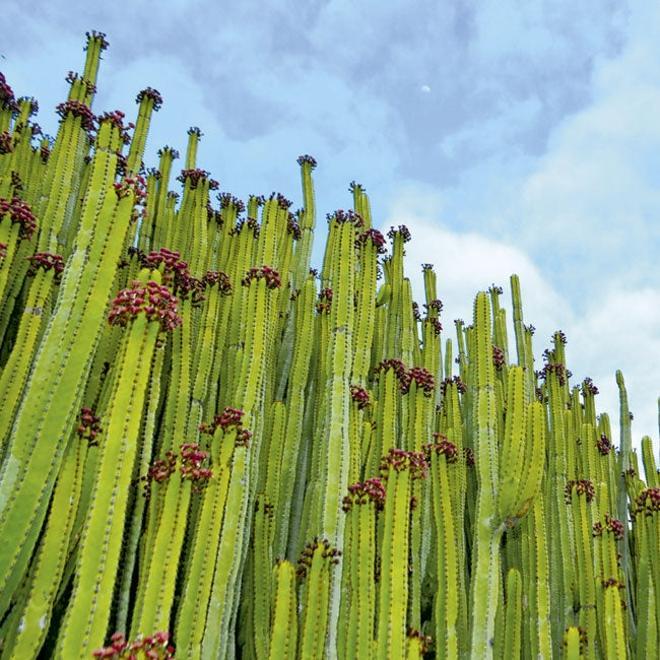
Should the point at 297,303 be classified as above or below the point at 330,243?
below

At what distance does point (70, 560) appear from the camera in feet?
11.2

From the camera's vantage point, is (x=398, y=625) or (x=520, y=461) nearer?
(x=398, y=625)

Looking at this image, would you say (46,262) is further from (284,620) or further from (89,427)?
(284,620)

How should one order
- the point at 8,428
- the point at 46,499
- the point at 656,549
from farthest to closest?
the point at 656,549
the point at 8,428
the point at 46,499

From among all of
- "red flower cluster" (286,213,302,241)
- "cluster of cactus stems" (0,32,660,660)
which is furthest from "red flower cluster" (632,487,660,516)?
"red flower cluster" (286,213,302,241)

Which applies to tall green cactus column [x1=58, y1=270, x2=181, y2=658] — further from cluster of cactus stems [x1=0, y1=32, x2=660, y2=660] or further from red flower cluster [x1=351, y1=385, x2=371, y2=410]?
red flower cluster [x1=351, y1=385, x2=371, y2=410]

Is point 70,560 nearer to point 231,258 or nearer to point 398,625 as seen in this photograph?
point 398,625

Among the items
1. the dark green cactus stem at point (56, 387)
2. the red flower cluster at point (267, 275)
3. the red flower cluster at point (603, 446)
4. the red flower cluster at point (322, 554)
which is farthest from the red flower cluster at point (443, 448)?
the red flower cluster at point (603, 446)

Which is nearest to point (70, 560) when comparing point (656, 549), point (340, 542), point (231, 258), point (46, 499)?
point (46, 499)

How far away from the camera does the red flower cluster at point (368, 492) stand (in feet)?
13.0

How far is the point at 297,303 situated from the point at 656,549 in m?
4.06

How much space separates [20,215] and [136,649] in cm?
301

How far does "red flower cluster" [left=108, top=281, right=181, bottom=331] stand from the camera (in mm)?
3033

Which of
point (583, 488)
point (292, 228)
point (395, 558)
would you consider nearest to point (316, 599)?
point (395, 558)
